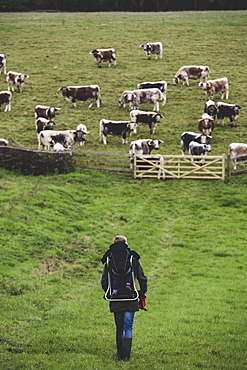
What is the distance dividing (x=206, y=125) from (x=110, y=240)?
46.2 ft

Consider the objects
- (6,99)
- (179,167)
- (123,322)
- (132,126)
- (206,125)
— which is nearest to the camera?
(123,322)

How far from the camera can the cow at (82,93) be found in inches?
1529

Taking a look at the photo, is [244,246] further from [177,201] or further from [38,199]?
[38,199]

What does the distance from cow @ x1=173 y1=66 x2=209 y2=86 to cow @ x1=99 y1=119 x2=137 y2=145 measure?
482 inches

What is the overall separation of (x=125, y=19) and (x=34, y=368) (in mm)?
65327

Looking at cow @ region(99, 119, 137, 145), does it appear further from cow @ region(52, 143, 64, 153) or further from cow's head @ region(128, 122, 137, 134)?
cow @ region(52, 143, 64, 153)

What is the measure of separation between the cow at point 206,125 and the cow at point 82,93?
8.94 meters

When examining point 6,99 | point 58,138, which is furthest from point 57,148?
point 6,99

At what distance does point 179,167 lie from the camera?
→ 28.3 m

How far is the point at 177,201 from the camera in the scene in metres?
26.1

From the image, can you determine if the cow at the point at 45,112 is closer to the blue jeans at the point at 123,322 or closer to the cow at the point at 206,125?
the cow at the point at 206,125

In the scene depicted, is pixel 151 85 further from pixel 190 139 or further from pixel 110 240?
pixel 110 240
